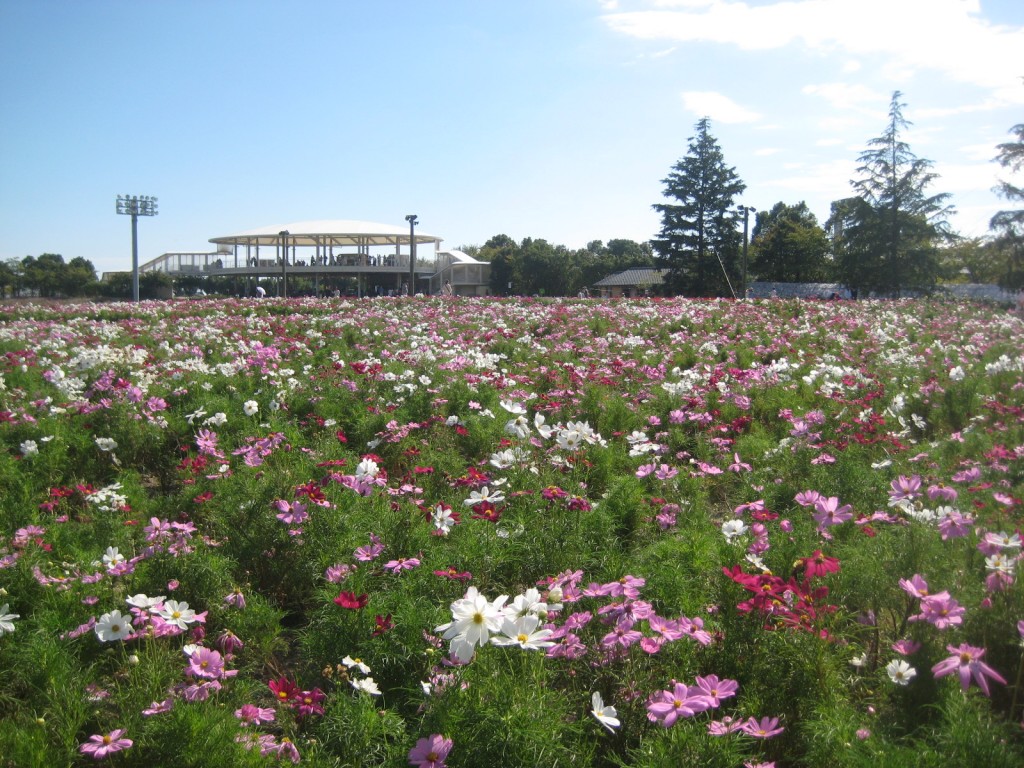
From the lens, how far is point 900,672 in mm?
1833

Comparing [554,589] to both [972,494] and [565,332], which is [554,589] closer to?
[972,494]

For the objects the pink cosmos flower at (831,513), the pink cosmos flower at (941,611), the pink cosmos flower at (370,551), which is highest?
the pink cosmos flower at (831,513)

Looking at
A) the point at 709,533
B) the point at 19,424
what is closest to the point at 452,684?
the point at 709,533

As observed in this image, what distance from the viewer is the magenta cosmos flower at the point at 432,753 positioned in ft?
5.35

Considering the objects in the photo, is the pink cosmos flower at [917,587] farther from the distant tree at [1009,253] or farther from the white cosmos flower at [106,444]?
the distant tree at [1009,253]

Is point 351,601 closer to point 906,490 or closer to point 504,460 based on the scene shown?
point 504,460

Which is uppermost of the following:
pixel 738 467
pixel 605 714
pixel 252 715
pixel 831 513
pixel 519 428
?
pixel 519 428

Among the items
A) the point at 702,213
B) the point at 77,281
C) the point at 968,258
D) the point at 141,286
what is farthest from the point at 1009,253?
the point at 77,281

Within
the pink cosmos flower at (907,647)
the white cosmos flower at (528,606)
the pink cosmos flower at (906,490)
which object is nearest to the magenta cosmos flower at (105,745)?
the white cosmos flower at (528,606)

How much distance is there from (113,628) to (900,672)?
7.25 feet

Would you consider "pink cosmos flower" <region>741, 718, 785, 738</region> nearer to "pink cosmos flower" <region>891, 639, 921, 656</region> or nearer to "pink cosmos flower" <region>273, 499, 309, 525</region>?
"pink cosmos flower" <region>891, 639, 921, 656</region>

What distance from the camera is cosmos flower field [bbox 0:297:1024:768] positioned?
179 centimetres

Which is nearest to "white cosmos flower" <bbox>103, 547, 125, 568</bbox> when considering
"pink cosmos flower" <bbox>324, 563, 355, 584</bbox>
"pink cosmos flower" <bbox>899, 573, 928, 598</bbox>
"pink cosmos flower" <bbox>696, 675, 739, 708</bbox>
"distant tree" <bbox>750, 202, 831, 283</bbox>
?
"pink cosmos flower" <bbox>324, 563, 355, 584</bbox>

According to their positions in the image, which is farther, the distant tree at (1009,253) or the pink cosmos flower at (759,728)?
the distant tree at (1009,253)
